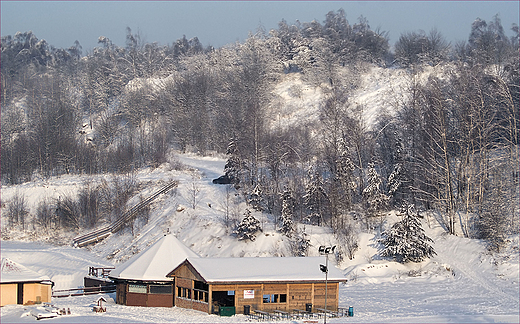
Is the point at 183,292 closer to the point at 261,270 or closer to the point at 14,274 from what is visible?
the point at 261,270

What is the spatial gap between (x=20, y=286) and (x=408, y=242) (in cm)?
2528

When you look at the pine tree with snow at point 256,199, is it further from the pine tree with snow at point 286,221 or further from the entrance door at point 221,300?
the entrance door at point 221,300

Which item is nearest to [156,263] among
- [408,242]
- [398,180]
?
[408,242]

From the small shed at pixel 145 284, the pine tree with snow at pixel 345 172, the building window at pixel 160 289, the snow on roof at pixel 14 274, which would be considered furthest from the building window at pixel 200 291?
the pine tree with snow at pixel 345 172

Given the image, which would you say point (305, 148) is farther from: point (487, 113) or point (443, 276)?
point (443, 276)

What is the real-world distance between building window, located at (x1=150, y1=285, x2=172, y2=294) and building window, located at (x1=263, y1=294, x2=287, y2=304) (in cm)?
600

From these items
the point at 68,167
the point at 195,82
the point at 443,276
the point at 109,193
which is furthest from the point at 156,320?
the point at 195,82

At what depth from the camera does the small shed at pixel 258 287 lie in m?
28.2

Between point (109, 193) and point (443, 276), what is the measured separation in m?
34.4

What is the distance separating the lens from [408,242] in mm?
37188

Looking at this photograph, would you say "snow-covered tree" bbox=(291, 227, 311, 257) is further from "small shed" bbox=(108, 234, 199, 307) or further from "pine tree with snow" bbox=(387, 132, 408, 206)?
"small shed" bbox=(108, 234, 199, 307)

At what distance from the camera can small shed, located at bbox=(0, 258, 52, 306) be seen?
27.9 meters

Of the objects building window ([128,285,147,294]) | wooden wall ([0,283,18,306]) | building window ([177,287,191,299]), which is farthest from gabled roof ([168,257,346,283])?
wooden wall ([0,283,18,306])

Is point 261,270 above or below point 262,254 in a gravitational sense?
above
